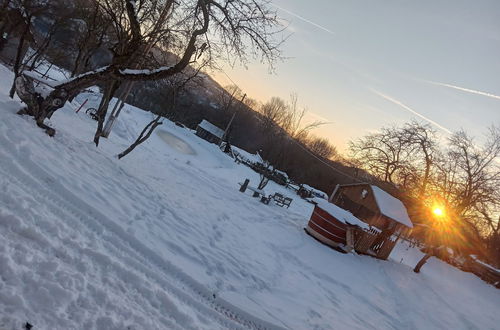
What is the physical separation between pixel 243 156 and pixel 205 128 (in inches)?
349

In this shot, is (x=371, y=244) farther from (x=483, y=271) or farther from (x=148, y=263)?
(x=483, y=271)

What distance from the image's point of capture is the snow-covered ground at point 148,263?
10.9 ft

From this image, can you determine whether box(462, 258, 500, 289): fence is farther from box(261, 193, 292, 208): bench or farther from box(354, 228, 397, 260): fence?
box(261, 193, 292, 208): bench

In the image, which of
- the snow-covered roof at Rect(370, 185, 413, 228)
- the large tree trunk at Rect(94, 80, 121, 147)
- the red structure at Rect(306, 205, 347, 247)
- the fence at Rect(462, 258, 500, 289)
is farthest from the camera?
the fence at Rect(462, 258, 500, 289)

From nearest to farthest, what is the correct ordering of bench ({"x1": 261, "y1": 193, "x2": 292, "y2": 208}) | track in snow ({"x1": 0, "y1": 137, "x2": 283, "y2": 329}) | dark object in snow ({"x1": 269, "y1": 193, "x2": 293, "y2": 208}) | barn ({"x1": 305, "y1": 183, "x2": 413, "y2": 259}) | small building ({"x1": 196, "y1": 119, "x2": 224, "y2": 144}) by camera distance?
track in snow ({"x1": 0, "y1": 137, "x2": 283, "y2": 329}) < barn ({"x1": 305, "y1": 183, "x2": 413, "y2": 259}) < bench ({"x1": 261, "y1": 193, "x2": 292, "y2": 208}) < dark object in snow ({"x1": 269, "y1": 193, "x2": 293, "y2": 208}) < small building ({"x1": 196, "y1": 119, "x2": 224, "y2": 144})

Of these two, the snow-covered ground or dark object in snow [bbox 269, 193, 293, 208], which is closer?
the snow-covered ground

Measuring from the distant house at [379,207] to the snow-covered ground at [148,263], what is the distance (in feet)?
12.8

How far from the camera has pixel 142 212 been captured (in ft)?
23.6

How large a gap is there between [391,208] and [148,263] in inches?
596

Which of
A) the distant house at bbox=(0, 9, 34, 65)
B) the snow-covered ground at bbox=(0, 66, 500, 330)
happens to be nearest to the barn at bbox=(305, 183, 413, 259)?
the snow-covered ground at bbox=(0, 66, 500, 330)

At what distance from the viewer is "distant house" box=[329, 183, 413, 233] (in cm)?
1664

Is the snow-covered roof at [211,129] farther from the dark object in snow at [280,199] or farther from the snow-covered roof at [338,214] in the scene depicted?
the snow-covered roof at [338,214]

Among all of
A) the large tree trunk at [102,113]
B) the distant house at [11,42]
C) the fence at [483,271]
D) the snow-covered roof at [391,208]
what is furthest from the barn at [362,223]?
the distant house at [11,42]

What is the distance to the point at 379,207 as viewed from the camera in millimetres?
16688
